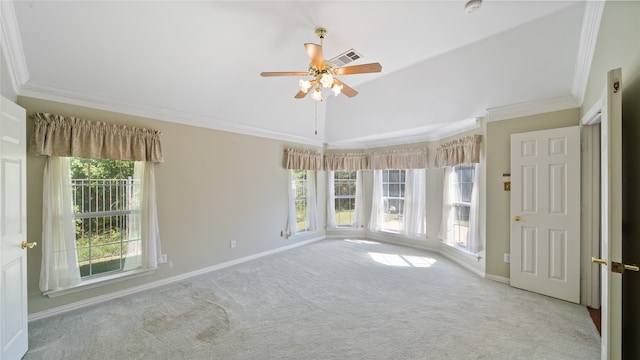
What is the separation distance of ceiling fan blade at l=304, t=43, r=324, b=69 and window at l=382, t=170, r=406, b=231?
390 cm

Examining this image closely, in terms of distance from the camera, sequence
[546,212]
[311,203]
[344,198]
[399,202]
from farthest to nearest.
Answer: [344,198], [311,203], [399,202], [546,212]

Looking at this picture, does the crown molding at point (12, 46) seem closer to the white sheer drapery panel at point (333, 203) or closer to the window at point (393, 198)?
the white sheer drapery panel at point (333, 203)

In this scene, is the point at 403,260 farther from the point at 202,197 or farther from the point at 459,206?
the point at 202,197

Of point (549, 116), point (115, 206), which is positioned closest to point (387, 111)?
point (549, 116)

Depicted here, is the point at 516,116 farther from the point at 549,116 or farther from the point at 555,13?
the point at 555,13

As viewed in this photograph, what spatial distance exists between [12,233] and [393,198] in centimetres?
569

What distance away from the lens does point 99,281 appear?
292 centimetres

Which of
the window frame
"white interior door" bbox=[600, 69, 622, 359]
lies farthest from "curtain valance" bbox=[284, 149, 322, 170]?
"white interior door" bbox=[600, 69, 622, 359]

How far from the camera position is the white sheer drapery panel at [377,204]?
19.4 ft

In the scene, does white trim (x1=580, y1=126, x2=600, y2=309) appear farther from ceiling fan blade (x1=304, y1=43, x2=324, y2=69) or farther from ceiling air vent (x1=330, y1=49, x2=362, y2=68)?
ceiling fan blade (x1=304, y1=43, x2=324, y2=69)

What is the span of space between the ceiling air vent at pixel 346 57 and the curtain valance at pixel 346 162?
2.90m

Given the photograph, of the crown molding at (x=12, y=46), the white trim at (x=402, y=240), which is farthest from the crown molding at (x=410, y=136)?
the crown molding at (x=12, y=46)

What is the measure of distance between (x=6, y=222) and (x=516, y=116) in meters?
5.36

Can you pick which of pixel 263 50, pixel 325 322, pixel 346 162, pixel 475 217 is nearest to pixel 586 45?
pixel 475 217
